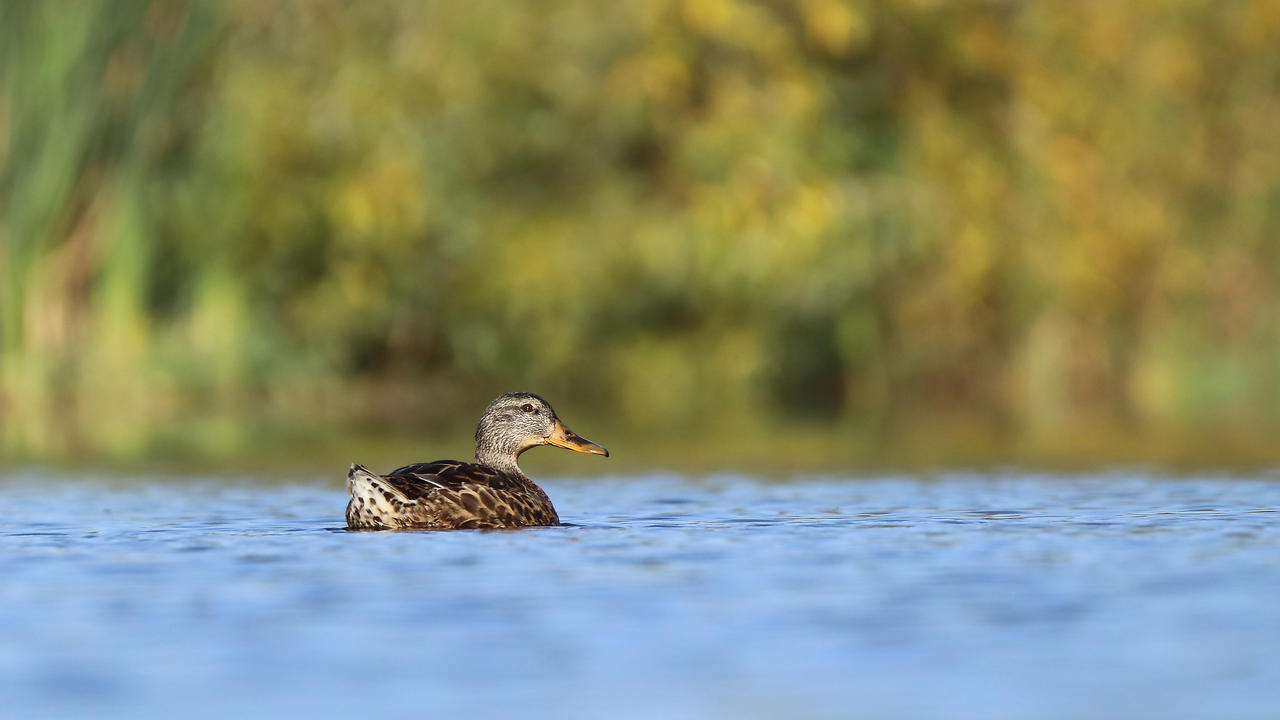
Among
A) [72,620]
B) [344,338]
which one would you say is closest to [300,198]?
[344,338]

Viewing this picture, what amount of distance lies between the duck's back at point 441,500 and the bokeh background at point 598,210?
45.5 ft

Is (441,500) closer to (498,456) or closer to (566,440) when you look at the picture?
(498,456)

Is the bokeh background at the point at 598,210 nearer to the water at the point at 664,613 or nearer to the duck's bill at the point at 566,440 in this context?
the duck's bill at the point at 566,440

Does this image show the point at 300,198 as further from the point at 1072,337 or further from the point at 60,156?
the point at 1072,337

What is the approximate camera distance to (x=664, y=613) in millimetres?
7871

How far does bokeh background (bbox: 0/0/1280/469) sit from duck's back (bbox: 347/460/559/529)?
45.5 feet

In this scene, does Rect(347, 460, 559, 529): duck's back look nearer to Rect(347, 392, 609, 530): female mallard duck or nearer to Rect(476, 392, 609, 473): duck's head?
Rect(347, 392, 609, 530): female mallard duck

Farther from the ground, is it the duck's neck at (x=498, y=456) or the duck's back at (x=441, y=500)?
the duck's neck at (x=498, y=456)

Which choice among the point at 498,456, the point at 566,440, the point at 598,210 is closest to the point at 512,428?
the point at 498,456

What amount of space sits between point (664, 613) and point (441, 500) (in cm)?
345

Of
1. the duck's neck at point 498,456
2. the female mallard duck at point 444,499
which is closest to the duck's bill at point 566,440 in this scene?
the duck's neck at point 498,456

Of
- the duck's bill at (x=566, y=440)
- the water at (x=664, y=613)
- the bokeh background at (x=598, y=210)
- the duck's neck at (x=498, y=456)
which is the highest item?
the bokeh background at (x=598, y=210)

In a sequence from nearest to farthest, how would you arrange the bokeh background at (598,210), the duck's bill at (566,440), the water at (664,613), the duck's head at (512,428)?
the water at (664,613) < the duck's head at (512,428) < the duck's bill at (566,440) < the bokeh background at (598,210)

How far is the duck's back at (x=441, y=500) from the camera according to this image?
1091 cm
